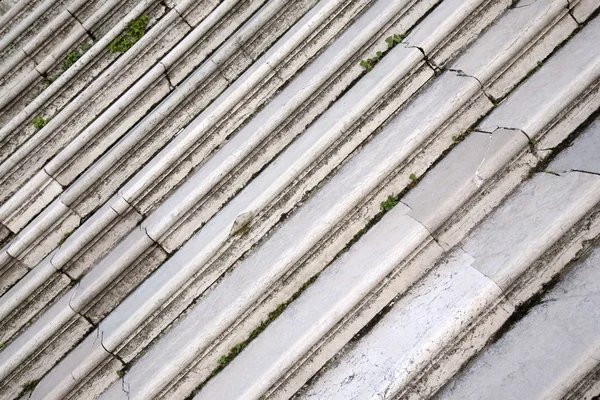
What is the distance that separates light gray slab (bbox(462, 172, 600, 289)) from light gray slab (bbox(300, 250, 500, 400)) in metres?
0.10

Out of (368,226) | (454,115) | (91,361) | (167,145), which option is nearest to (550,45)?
(454,115)

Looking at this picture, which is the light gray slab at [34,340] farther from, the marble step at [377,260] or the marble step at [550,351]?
the marble step at [550,351]

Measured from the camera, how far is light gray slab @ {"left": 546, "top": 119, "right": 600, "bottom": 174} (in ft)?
7.53

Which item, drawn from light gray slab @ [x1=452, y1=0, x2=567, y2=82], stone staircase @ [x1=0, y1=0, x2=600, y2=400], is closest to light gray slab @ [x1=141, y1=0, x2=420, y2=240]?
stone staircase @ [x1=0, y1=0, x2=600, y2=400]

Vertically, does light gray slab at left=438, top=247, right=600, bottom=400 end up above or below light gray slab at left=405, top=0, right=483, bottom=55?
below

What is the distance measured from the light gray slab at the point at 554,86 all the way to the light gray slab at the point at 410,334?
2.93 ft

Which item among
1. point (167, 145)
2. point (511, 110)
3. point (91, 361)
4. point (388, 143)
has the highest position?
point (167, 145)

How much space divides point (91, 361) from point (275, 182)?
5.43 feet


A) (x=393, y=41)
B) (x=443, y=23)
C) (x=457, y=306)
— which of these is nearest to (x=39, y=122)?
(x=393, y=41)

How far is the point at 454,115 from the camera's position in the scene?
8.46ft

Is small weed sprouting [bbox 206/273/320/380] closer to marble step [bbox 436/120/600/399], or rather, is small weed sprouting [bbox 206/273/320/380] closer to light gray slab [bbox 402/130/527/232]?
light gray slab [bbox 402/130/527/232]

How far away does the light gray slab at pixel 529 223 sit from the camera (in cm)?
218

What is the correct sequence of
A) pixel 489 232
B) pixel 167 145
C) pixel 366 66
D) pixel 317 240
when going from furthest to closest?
pixel 167 145, pixel 366 66, pixel 317 240, pixel 489 232

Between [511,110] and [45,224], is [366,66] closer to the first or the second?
[511,110]
